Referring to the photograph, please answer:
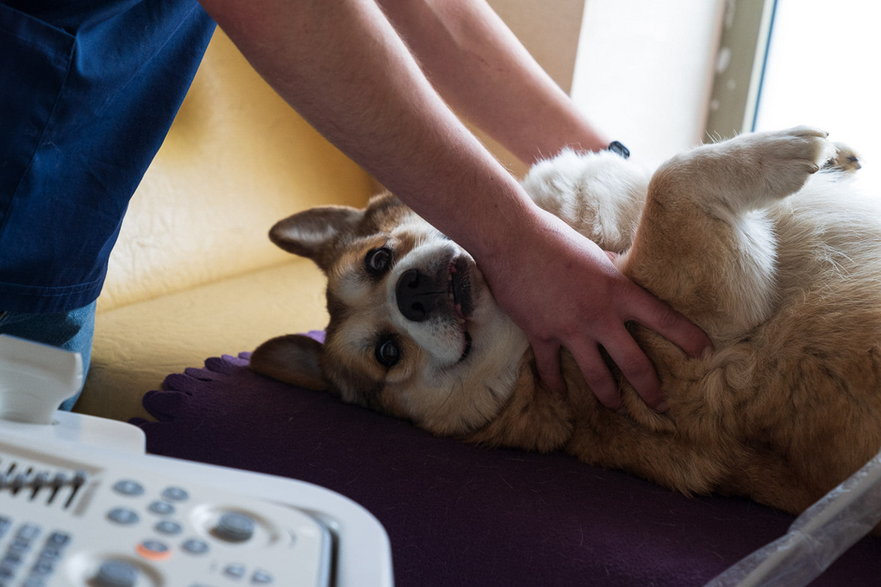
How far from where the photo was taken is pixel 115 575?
527 millimetres

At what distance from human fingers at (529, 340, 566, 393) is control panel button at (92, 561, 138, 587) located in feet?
3.35

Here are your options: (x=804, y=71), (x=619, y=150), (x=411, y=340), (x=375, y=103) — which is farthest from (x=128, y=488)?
(x=804, y=71)

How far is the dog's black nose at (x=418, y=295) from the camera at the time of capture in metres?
1.62

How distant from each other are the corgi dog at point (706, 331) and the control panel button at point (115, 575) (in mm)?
932

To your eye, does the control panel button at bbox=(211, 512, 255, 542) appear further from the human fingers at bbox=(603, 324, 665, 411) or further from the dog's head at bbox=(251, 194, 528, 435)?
the dog's head at bbox=(251, 194, 528, 435)

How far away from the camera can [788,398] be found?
1317mm

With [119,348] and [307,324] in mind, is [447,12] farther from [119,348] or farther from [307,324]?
[119,348]

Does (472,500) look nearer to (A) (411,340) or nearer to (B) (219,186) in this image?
(A) (411,340)

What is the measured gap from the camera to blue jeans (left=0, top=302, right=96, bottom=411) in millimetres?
1540

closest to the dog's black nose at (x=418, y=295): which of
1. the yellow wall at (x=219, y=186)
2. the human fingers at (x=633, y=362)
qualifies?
the human fingers at (x=633, y=362)

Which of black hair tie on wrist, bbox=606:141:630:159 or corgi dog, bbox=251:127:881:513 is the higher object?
black hair tie on wrist, bbox=606:141:630:159

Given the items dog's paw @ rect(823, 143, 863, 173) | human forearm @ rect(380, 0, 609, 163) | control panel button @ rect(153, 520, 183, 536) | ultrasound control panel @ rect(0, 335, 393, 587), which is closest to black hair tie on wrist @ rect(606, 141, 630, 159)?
human forearm @ rect(380, 0, 609, 163)

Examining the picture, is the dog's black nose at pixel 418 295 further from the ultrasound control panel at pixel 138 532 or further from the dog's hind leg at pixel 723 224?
the ultrasound control panel at pixel 138 532

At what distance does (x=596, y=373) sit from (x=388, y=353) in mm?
521
